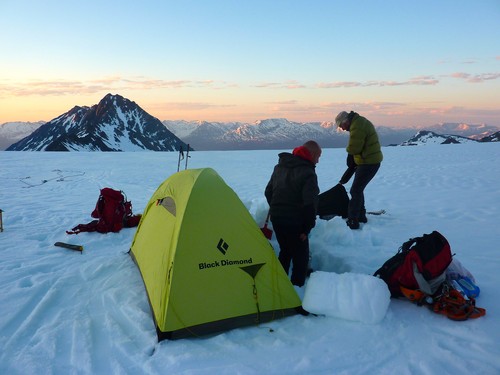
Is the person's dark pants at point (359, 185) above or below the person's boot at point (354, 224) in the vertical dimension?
above

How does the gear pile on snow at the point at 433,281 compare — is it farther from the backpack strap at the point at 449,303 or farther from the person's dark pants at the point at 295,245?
the person's dark pants at the point at 295,245

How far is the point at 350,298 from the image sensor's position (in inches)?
168

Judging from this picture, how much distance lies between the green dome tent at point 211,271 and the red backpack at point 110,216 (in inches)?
149

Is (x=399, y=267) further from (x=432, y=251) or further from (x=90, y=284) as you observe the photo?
(x=90, y=284)

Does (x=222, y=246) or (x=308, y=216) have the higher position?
(x=308, y=216)

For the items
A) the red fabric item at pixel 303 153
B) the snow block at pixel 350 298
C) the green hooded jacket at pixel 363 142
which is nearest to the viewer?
the snow block at pixel 350 298

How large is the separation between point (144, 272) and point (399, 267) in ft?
11.1

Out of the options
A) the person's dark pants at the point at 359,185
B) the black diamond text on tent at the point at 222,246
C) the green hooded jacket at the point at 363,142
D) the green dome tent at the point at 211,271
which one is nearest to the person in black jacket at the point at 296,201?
the green dome tent at the point at 211,271

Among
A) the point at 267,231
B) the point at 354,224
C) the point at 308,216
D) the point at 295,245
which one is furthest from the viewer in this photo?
the point at 354,224

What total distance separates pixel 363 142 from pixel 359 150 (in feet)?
0.54

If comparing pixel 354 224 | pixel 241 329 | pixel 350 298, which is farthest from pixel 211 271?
pixel 354 224

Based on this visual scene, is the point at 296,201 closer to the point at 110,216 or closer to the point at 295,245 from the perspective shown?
the point at 295,245

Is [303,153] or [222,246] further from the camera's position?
[303,153]

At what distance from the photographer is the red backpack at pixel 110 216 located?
27.3 ft
